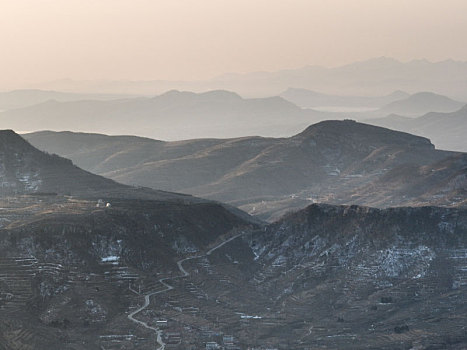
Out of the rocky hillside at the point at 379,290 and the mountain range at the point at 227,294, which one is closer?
the mountain range at the point at 227,294

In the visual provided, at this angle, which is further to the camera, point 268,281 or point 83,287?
point 268,281

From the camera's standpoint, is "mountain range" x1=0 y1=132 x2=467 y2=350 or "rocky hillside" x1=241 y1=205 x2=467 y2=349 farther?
"rocky hillside" x1=241 y1=205 x2=467 y2=349

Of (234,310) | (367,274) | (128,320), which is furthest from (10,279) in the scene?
(367,274)

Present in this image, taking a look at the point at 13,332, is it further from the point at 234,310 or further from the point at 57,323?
the point at 234,310

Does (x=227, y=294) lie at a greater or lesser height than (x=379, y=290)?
lesser

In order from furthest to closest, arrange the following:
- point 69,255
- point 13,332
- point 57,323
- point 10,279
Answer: point 69,255 < point 10,279 < point 57,323 < point 13,332

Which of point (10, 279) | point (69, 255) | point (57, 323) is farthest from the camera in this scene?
point (69, 255)

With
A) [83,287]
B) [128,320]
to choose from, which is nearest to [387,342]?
[128,320]

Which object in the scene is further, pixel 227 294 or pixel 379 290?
pixel 227 294

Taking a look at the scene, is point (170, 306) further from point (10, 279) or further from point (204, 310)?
point (10, 279)
